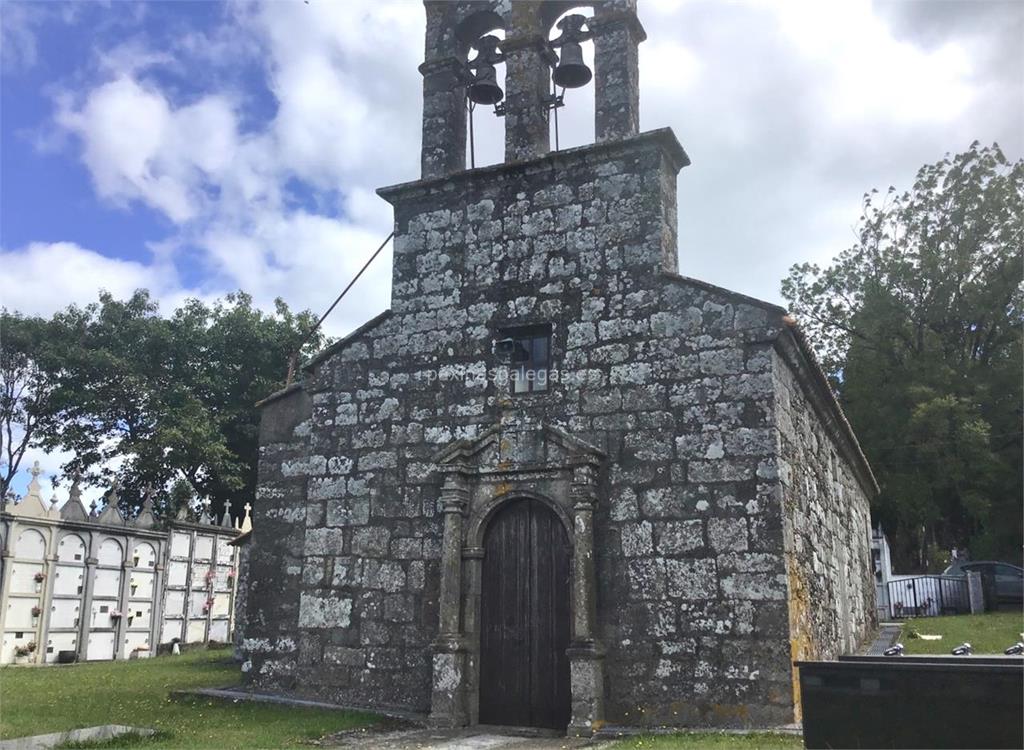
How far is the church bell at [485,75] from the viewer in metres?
10.2

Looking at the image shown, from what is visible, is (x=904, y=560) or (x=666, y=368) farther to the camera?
(x=904, y=560)

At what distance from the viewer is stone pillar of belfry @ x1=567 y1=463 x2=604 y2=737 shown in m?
7.70

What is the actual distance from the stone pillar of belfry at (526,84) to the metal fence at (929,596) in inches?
658

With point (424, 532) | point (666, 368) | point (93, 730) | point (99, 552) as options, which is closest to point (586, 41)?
point (666, 368)

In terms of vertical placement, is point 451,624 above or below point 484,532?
A: below

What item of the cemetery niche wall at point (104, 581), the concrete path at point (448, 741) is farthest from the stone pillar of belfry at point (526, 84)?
the cemetery niche wall at point (104, 581)

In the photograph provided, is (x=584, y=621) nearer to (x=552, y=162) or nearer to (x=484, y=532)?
(x=484, y=532)

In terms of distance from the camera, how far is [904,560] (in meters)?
30.6

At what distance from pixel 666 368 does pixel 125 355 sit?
2341 centimetres

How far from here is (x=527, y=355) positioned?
9.19m

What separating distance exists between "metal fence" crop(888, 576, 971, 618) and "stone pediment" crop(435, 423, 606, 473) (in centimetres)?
1605

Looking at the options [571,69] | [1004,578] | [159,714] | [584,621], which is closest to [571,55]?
[571,69]

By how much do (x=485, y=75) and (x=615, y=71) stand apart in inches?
69.2

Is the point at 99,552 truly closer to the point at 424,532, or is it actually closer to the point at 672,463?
the point at 424,532
